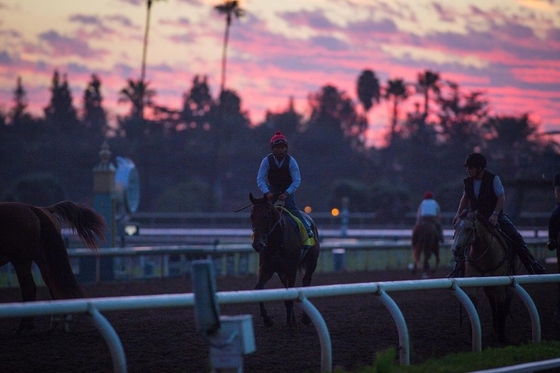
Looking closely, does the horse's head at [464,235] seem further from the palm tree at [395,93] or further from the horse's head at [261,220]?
the palm tree at [395,93]

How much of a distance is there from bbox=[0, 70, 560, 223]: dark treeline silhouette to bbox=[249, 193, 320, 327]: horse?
128ft

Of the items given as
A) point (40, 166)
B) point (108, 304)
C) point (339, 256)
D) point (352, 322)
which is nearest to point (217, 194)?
point (40, 166)

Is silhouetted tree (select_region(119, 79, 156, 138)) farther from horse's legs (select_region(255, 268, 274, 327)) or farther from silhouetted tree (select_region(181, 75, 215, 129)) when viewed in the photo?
horse's legs (select_region(255, 268, 274, 327))

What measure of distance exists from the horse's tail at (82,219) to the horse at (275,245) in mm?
1845

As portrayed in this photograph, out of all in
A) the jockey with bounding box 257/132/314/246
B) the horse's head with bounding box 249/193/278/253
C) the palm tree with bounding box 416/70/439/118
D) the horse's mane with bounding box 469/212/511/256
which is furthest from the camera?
the palm tree with bounding box 416/70/439/118

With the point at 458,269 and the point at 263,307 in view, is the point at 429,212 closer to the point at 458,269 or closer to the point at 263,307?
the point at 458,269

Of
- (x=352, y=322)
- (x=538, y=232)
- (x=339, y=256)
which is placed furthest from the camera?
(x=538, y=232)

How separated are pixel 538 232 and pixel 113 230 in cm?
1769

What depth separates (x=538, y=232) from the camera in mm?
34094

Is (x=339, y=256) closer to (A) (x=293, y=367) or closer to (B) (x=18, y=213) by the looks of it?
(B) (x=18, y=213)

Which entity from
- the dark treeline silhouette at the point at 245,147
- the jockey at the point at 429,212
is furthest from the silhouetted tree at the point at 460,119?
the jockey at the point at 429,212

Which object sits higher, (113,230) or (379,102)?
(379,102)

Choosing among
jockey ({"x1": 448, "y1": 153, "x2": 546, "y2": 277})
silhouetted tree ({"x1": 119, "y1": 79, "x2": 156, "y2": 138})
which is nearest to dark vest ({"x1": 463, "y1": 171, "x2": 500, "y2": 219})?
jockey ({"x1": 448, "y1": 153, "x2": 546, "y2": 277})

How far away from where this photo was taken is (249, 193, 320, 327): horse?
34.7 ft
